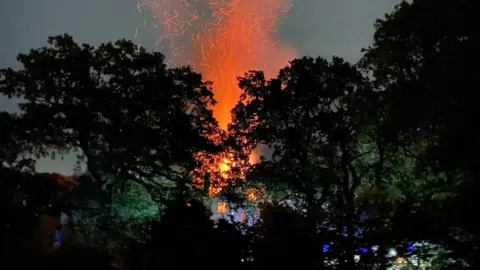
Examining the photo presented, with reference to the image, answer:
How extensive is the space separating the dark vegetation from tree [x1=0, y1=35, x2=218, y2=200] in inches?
2.1

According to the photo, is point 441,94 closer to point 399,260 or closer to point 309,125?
point 399,260

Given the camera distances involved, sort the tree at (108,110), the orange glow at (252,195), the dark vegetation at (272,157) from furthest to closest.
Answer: the orange glow at (252,195)
the tree at (108,110)
the dark vegetation at (272,157)

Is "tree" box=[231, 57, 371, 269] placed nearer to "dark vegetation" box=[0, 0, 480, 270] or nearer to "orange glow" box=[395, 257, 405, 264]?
"dark vegetation" box=[0, 0, 480, 270]

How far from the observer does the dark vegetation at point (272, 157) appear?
10125 millimetres

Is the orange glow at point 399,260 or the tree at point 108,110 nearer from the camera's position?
the orange glow at point 399,260

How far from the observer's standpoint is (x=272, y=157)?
21000 millimetres

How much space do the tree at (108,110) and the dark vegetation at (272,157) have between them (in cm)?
5

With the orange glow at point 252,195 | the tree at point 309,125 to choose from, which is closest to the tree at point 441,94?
the tree at point 309,125

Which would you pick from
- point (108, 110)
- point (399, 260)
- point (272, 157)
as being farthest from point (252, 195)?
point (399, 260)

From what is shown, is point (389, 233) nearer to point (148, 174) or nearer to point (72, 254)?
point (72, 254)

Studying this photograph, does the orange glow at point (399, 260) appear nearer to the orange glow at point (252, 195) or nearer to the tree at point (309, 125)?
the tree at point (309, 125)

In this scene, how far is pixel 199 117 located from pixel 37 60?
6.11 m

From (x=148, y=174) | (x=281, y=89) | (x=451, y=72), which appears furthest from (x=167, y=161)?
(x=451, y=72)

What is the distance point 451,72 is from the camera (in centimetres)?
1353
